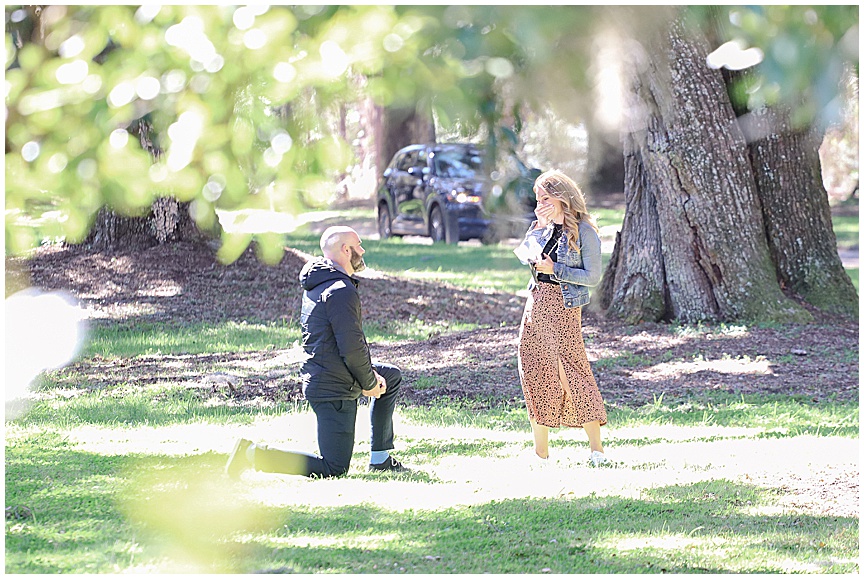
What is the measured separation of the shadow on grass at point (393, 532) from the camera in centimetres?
508

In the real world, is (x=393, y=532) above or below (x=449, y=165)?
below

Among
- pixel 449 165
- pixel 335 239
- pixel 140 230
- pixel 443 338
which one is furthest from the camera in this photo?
pixel 449 165

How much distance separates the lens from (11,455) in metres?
7.11

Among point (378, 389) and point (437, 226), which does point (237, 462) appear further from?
point (437, 226)

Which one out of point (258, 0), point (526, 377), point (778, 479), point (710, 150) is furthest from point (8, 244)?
point (710, 150)

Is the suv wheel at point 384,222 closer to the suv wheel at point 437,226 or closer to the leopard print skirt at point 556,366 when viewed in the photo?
the suv wheel at point 437,226

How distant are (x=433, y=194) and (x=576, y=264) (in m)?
13.8

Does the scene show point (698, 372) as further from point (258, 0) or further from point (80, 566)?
point (258, 0)

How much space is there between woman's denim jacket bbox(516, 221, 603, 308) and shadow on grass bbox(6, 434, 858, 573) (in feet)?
3.89

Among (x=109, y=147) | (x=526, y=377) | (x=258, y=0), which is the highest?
(x=258, y=0)

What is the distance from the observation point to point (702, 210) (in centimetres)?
1137

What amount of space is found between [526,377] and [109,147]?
462 centimetres

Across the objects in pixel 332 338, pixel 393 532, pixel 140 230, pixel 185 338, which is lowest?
pixel 393 532

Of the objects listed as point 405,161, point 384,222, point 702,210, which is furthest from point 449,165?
point 702,210
